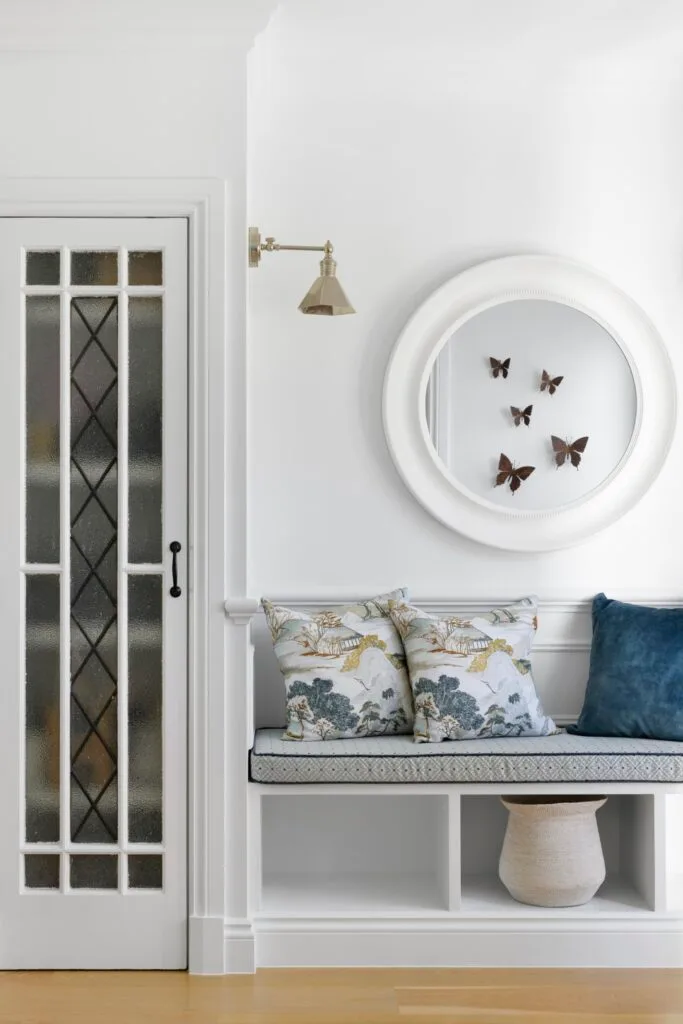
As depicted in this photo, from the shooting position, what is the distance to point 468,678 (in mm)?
2787

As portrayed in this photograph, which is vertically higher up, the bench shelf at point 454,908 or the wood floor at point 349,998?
the bench shelf at point 454,908

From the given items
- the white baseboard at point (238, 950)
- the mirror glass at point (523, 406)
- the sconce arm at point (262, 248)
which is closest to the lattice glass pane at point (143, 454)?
the sconce arm at point (262, 248)

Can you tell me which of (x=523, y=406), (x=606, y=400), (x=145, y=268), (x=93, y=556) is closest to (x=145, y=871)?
(x=93, y=556)

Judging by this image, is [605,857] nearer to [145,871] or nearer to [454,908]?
[454,908]

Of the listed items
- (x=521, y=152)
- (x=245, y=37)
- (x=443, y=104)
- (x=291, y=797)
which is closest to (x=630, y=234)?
(x=521, y=152)

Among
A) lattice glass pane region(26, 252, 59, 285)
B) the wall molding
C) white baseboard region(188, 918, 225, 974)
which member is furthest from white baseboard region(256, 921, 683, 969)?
lattice glass pane region(26, 252, 59, 285)

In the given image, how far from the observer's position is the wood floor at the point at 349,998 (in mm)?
2391

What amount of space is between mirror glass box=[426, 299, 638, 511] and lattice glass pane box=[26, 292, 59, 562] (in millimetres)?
1119

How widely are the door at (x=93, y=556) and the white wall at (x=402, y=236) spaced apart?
468mm

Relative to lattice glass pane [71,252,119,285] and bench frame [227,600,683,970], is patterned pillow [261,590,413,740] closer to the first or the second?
bench frame [227,600,683,970]

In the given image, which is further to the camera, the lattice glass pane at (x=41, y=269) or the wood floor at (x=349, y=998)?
the lattice glass pane at (x=41, y=269)

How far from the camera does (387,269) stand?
3.15 meters

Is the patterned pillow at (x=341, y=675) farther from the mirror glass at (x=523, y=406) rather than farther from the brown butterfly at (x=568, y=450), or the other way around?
the brown butterfly at (x=568, y=450)

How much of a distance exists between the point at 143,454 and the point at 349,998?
147 centimetres
